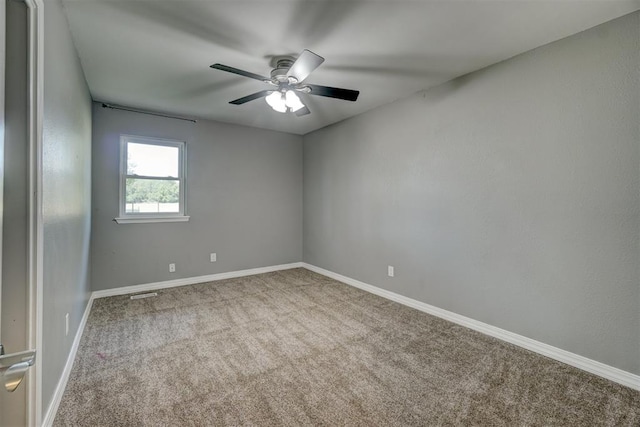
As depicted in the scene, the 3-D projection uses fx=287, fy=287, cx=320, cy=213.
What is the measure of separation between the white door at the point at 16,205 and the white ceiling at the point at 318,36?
0.99 metres

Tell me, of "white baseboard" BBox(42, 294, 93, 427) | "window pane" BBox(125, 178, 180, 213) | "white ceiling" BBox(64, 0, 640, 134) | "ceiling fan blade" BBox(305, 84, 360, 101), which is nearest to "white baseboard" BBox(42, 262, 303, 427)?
"white baseboard" BBox(42, 294, 93, 427)

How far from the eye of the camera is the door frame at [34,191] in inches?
44.4

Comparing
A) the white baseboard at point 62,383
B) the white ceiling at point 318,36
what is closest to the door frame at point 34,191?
the white baseboard at point 62,383

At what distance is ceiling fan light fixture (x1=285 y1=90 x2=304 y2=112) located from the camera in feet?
8.23

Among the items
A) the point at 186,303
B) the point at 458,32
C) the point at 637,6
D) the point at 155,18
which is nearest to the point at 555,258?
the point at 637,6

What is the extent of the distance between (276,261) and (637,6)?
4.69 m

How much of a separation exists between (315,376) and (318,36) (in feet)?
8.08

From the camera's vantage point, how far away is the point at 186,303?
133 inches

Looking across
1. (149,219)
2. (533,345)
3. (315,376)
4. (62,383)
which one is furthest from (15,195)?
(533,345)

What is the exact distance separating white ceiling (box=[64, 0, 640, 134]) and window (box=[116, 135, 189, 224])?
0.84 metres

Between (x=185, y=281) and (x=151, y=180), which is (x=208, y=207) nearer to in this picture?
(x=151, y=180)

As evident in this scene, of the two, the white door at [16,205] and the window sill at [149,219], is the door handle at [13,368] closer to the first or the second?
the white door at [16,205]

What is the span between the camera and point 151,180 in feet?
12.8

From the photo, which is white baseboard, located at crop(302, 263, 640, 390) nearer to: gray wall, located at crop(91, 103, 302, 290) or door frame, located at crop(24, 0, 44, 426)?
gray wall, located at crop(91, 103, 302, 290)
